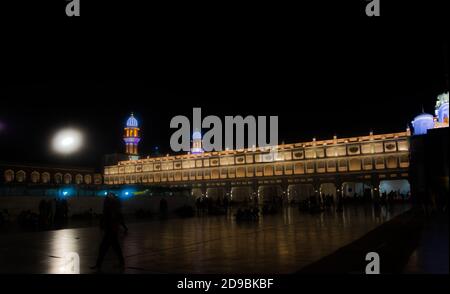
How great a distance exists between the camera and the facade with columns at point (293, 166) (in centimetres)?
5656

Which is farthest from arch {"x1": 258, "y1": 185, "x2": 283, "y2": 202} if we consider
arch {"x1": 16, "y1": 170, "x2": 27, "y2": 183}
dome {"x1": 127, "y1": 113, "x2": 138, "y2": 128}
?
arch {"x1": 16, "y1": 170, "x2": 27, "y2": 183}

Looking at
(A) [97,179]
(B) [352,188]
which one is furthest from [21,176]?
(B) [352,188]

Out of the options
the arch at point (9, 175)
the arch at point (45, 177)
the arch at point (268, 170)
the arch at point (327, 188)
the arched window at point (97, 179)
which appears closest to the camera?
the arch at point (327, 188)

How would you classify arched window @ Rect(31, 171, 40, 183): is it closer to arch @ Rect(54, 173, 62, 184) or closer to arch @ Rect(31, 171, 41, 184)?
arch @ Rect(31, 171, 41, 184)

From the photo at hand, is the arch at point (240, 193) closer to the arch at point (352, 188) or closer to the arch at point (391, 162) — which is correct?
the arch at point (352, 188)

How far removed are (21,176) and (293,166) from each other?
48702mm

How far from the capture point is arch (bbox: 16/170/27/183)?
69.8m

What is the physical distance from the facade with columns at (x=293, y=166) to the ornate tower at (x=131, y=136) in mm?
13716

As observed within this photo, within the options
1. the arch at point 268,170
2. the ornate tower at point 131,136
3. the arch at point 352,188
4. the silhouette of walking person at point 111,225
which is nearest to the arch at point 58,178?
the ornate tower at point 131,136

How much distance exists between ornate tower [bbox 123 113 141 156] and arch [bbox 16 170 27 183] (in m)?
27.6
